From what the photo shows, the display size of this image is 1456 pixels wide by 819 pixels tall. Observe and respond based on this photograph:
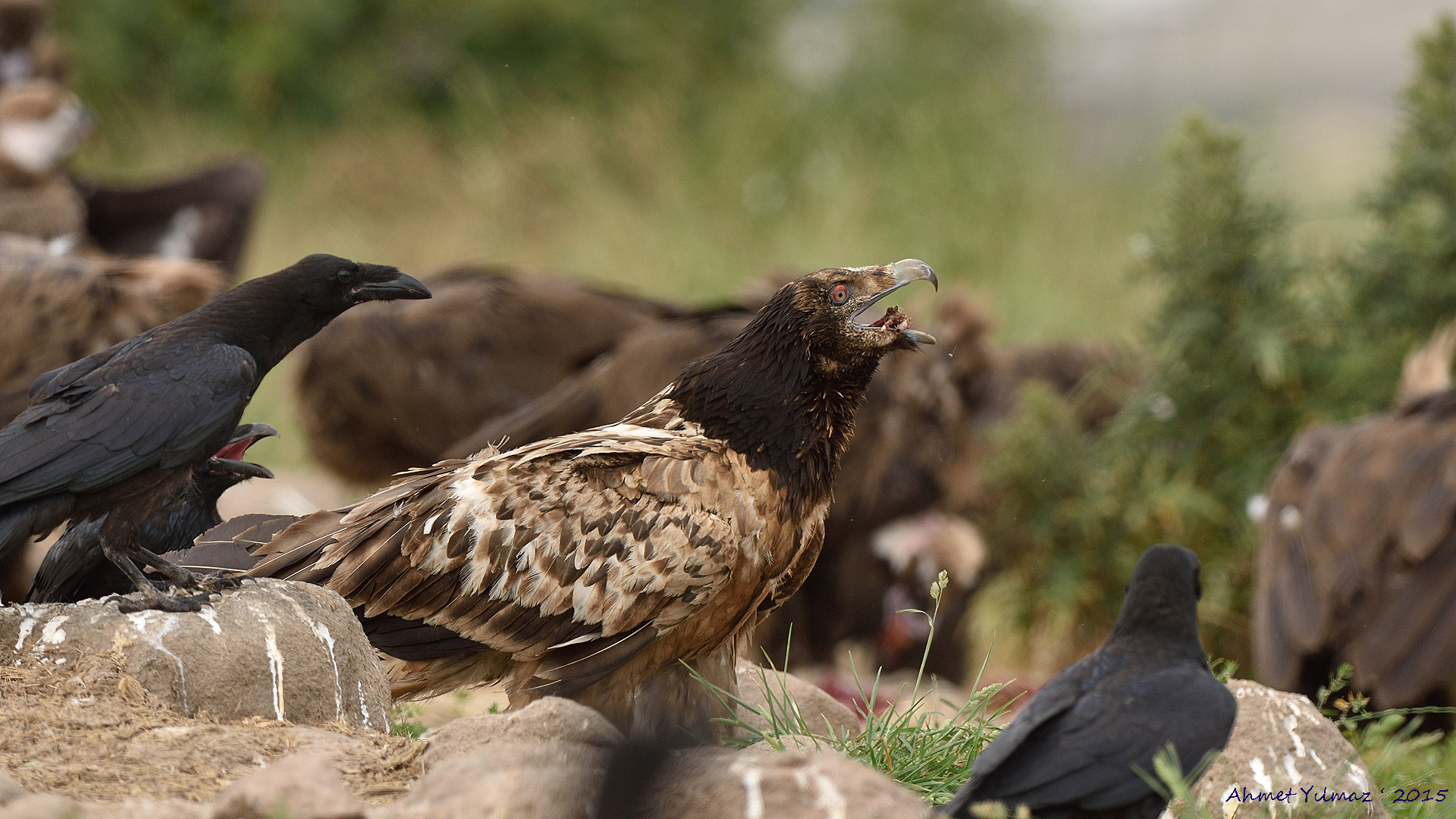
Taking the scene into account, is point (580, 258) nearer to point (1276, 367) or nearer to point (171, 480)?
A: point (1276, 367)

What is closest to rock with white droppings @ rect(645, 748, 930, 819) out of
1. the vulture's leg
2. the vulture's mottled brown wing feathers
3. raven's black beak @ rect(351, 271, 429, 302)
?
the vulture's mottled brown wing feathers

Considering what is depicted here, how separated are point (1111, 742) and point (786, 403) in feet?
3.79

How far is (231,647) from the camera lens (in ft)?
10.4

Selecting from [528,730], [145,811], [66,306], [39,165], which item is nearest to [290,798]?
[145,811]

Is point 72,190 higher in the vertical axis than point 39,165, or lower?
lower

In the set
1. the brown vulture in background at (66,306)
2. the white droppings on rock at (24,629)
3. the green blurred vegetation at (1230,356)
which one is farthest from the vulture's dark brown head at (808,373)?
the green blurred vegetation at (1230,356)

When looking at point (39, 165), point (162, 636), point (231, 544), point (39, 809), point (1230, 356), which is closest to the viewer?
point (39, 809)

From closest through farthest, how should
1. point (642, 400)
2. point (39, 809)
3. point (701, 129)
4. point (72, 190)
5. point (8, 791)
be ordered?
point (39, 809) → point (8, 791) → point (642, 400) → point (72, 190) → point (701, 129)

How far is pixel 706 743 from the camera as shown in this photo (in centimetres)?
329

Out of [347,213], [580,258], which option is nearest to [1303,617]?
[580,258]

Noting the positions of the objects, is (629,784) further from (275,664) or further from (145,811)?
(275,664)

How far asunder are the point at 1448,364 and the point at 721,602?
16.4 ft

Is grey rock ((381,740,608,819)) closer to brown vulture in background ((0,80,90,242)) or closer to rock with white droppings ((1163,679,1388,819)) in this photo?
rock with white droppings ((1163,679,1388,819))

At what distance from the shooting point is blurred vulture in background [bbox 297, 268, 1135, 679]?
21.0 ft
